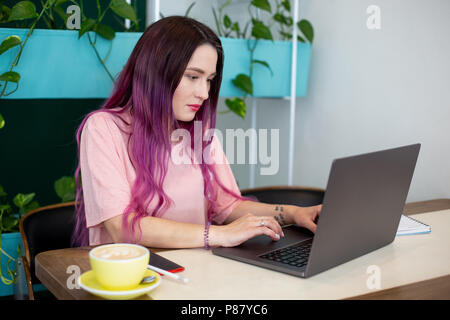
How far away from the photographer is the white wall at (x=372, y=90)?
2.01 meters

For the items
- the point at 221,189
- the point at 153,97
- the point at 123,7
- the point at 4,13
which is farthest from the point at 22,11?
the point at 221,189

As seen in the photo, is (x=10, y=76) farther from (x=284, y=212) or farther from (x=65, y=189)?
(x=284, y=212)

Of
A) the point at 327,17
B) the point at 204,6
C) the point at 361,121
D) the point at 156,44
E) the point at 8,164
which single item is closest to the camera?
the point at 156,44

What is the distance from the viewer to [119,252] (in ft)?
3.24

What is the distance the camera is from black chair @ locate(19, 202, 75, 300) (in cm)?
154

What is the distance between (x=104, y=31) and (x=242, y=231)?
44.2 inches

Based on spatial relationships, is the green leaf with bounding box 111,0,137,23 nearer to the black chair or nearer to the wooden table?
the black chair

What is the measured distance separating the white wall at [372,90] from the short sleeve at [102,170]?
1192mm

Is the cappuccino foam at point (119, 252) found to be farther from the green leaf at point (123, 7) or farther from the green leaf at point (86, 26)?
the green leaf at point (123, 7)

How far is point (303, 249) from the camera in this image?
1260 mm

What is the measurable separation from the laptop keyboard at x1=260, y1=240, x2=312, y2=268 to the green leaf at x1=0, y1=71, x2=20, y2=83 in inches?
45.2
